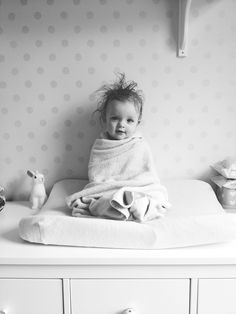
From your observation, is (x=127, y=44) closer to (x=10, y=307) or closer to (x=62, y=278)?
(x=62, y=278)

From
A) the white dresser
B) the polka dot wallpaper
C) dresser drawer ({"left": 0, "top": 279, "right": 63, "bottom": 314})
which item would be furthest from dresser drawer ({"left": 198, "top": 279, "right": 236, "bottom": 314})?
the polka dot wallpaper

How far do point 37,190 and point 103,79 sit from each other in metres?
0.50

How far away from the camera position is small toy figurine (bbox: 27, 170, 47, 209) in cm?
123

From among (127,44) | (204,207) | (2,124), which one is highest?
(127,44)

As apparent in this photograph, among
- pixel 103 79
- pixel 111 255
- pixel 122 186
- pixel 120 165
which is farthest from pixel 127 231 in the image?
pixel 103 79

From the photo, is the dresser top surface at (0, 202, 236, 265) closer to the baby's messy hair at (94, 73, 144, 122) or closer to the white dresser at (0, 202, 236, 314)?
the white dresser at (0, 202, 236, 314)

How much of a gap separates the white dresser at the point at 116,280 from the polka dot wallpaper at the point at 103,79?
480 millimetres

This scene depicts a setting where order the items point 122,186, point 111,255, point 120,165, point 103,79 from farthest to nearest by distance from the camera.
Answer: point 103,79 → point 120,165 → point 122,186 → point 111,255

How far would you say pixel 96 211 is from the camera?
0.99 metres

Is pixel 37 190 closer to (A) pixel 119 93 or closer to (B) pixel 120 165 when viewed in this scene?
(B) pixel 120 165

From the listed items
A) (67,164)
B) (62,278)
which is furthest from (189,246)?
(67,164)

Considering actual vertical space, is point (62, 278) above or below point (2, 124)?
below

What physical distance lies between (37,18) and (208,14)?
0.64 meters

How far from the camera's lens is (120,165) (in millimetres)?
1138
